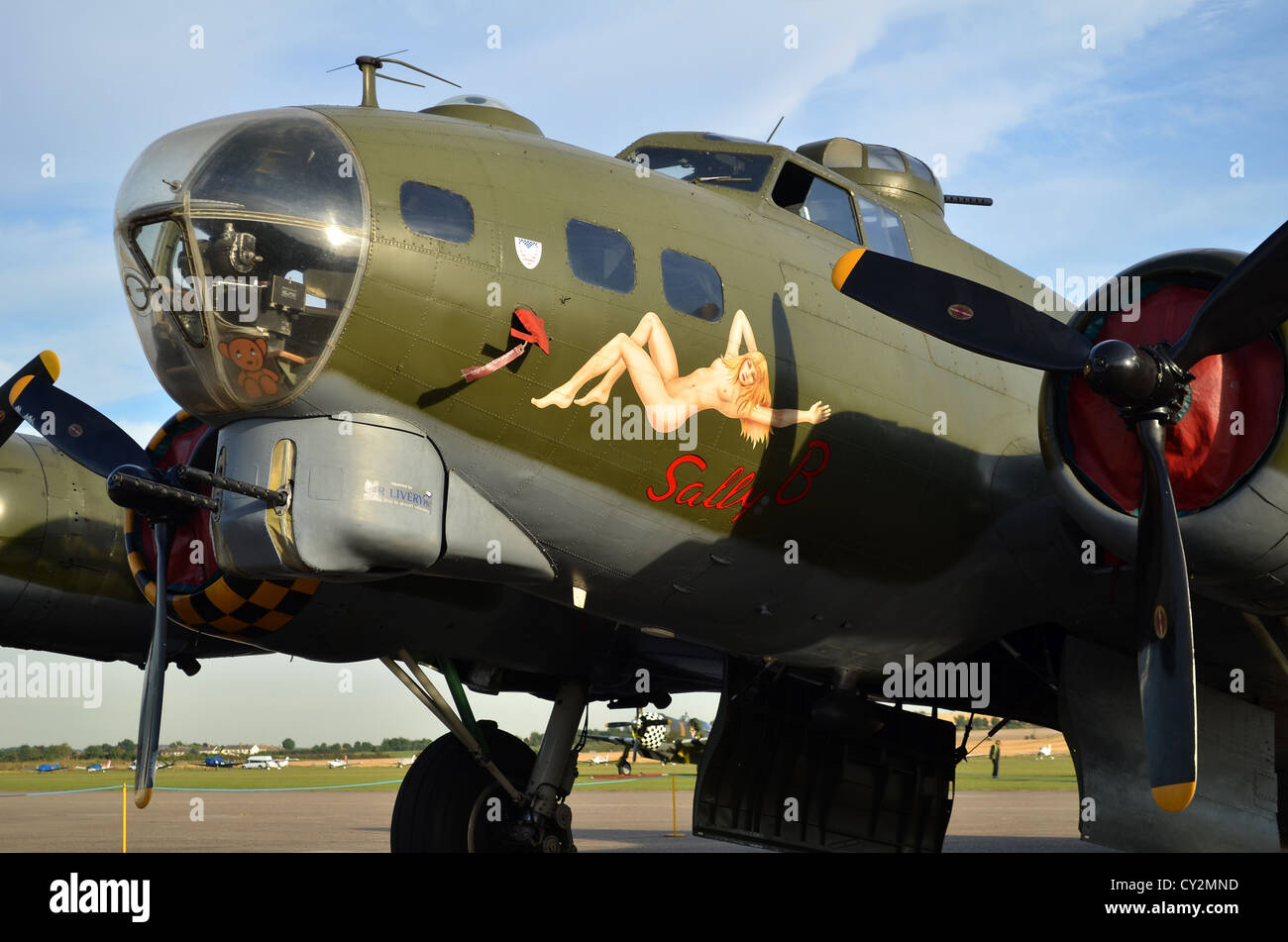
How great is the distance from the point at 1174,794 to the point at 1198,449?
1877mm

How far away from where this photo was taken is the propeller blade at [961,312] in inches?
287

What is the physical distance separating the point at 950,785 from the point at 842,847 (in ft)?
3.75

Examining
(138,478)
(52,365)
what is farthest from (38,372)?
(138,478)

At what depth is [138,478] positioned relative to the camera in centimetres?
673

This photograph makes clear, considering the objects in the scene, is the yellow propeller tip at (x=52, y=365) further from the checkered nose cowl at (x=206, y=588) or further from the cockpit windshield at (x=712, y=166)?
the cockpit windshield at (x=712, y=166)

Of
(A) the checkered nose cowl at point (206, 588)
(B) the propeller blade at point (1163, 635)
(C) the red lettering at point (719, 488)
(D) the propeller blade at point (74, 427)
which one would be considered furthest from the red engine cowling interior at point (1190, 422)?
(D) the propeller blade at point (74, 427)

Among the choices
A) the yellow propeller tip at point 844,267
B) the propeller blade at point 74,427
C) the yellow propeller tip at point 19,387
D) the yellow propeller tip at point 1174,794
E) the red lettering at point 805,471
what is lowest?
the yellow propeller tip at point 1174,794

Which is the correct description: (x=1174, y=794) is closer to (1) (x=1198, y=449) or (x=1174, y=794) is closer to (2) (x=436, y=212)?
(1) (x=1198, y=449)

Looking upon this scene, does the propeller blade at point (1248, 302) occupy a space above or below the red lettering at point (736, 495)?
above

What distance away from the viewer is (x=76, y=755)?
83938 mm

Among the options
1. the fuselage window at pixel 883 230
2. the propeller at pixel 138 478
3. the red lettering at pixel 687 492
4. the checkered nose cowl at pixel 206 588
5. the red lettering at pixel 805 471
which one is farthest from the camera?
the fuselage window at pixel 883 230

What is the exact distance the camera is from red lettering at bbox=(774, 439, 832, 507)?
770 cm

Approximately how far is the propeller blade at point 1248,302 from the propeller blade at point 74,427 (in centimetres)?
704
